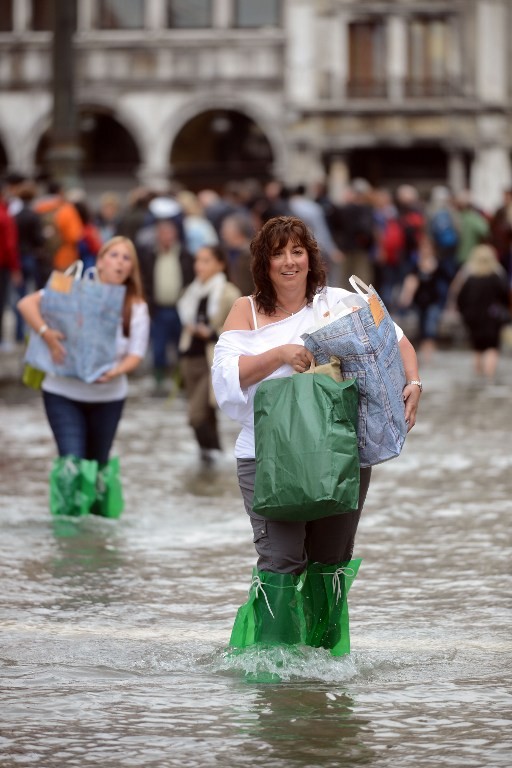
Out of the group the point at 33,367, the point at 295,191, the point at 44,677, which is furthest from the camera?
the point at 295,191

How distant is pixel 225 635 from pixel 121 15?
41.6 meters

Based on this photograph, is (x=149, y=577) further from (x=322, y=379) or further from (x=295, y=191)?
(x=295, y=191)

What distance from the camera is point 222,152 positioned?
159 feet

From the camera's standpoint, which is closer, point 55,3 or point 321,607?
point 321,607

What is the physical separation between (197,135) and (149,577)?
4003 cm

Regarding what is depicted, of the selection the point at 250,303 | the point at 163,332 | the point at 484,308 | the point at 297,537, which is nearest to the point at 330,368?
the point at 250,303

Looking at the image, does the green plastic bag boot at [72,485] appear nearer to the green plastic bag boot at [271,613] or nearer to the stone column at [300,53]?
the green plastic bag boot at [271,613]

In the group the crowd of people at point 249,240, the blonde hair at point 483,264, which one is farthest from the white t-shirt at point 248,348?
the blonde hair at point 483,264

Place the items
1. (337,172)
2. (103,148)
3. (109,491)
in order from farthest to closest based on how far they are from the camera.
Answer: (103,148)
(337,172)
(109,491)

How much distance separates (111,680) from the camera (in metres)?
6.90

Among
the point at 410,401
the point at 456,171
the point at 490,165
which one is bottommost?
the point at 410,401

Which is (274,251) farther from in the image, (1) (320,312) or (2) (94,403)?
(2) (94,403)

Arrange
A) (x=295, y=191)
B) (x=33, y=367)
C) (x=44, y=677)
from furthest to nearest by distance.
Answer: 1. (x=295, y=191)
2. (x=33, y=367)
3. (x=44, y=677)

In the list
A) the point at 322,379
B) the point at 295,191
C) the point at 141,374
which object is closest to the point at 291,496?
the point at 322,379
